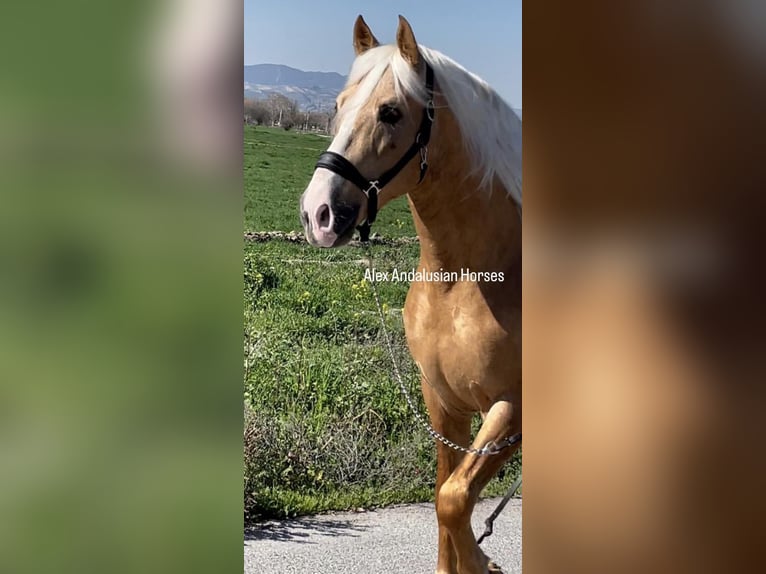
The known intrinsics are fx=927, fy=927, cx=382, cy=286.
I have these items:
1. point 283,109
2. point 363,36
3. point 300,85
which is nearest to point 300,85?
point 300,85

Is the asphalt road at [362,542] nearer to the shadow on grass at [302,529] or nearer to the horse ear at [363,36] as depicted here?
the shadow on grass at [302,529]

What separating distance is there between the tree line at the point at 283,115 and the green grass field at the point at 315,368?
0.15ft

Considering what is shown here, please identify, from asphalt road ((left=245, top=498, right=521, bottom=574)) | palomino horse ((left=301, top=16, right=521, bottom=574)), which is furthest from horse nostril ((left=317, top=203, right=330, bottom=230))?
asphalt road ((left=245, top=498, right=521, bottom=574))

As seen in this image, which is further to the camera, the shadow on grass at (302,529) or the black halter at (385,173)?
the shadow on grass at (302,529)

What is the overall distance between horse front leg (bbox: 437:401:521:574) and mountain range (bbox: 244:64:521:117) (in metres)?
1.31

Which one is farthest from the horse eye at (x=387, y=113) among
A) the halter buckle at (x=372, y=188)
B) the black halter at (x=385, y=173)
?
the halter buckle at (x=372, y=188)

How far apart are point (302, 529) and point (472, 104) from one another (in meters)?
1.68

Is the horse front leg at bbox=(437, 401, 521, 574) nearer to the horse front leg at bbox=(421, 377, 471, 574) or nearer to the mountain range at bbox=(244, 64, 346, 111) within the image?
the horse front leg at bbox=(421, 377, 471, 574)

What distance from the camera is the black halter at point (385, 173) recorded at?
325cm

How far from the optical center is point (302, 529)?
3416 mm

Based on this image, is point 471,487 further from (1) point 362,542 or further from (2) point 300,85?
(2) point 300,85

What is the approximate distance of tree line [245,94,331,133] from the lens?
3297 mm
